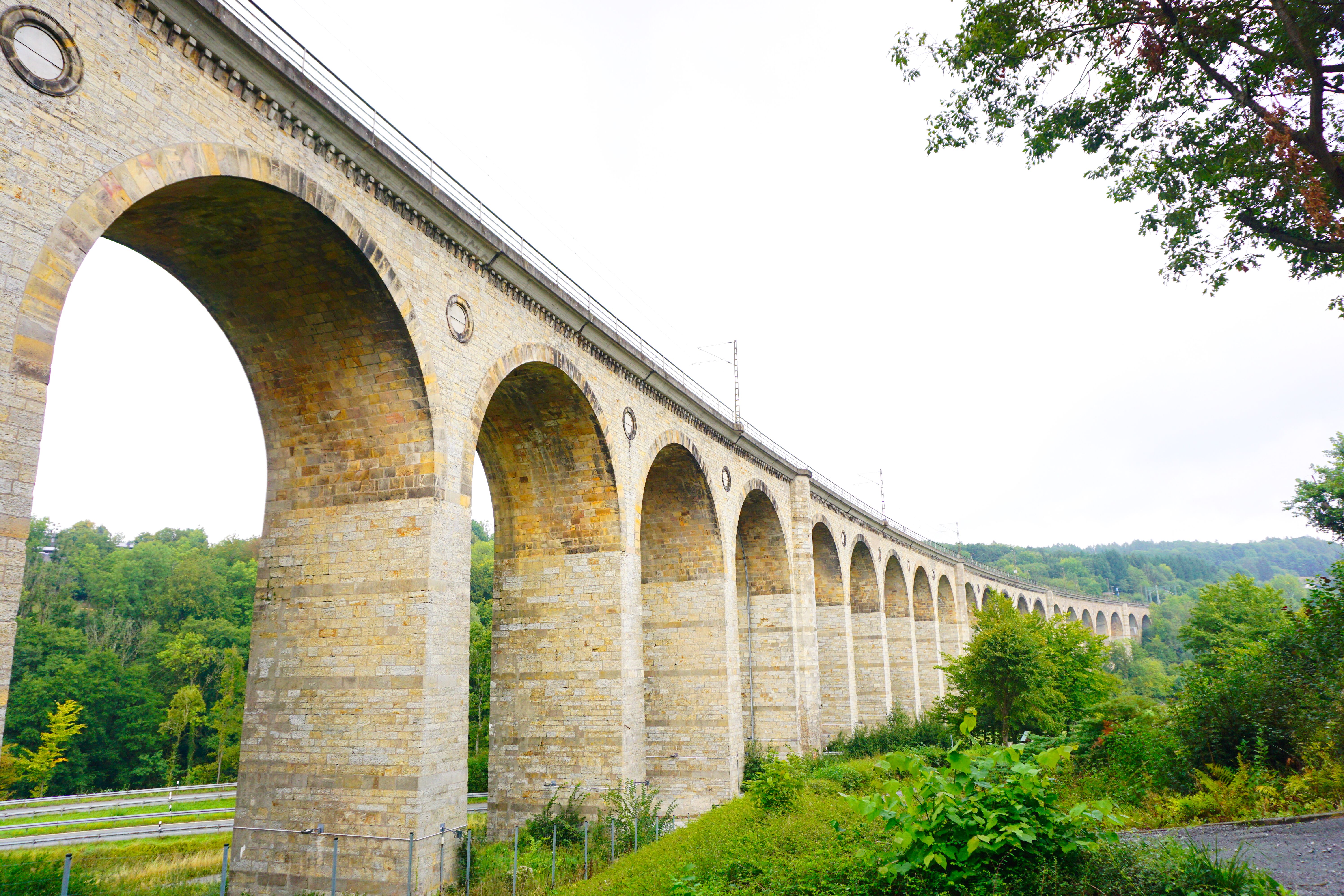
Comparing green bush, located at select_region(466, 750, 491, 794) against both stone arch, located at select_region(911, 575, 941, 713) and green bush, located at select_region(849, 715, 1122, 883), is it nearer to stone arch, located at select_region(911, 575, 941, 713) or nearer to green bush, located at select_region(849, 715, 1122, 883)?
green bush, located at select_region(849, 715, 1122, 883)

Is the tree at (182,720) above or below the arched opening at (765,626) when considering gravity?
below

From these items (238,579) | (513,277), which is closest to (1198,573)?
(238,579)

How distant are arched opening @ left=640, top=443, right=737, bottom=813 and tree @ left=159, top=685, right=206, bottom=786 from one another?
93.9 feet

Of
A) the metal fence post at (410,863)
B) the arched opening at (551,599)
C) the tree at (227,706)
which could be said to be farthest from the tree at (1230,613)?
the tree at (227,706)

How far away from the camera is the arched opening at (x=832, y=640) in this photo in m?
32.4

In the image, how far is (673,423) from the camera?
2036 centimetres

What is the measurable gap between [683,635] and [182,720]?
3016cm

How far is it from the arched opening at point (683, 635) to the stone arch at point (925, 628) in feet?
87.0

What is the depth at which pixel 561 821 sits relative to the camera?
1538 centimetres

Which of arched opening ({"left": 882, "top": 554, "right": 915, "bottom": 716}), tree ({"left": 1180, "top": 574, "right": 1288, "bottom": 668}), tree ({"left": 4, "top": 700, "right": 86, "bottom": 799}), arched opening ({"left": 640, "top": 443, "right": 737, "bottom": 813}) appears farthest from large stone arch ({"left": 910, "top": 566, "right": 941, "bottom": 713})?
tree ({"left": 4, "top": 700, "right": 86, "bottom": 799})

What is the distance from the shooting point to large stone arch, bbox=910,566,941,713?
45.3 m

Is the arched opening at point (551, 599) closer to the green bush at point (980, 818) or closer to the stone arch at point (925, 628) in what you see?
the green bush at point (980, 818)

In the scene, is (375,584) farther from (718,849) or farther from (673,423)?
(673,423)

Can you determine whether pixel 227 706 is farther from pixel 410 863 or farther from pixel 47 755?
pixel 410 863
